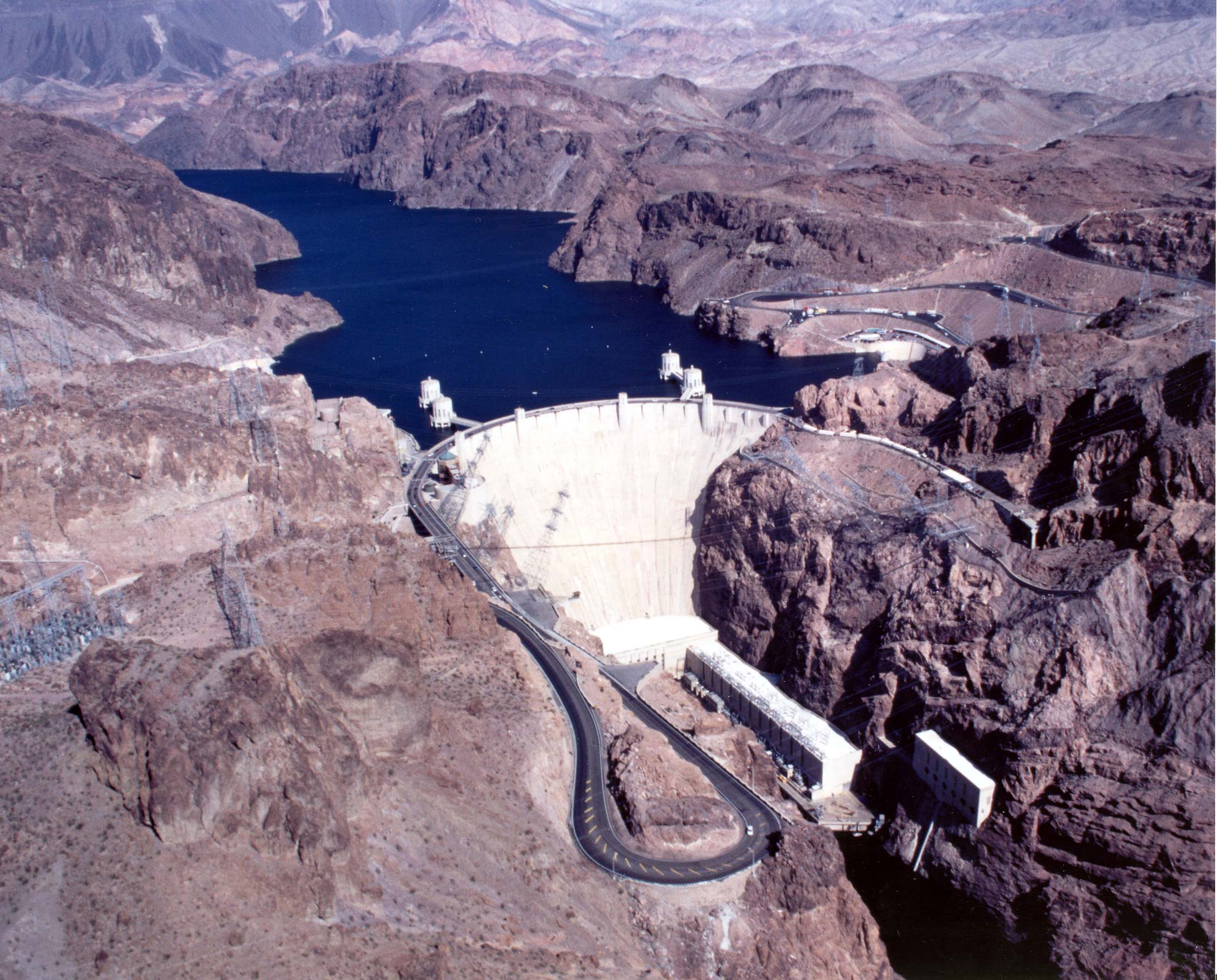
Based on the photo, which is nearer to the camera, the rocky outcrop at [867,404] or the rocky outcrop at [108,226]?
the rocky outcrop at [867,404]

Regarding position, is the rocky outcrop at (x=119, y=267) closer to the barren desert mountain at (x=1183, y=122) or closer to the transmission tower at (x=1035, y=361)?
the transmission tower at (x=1035, y=361)

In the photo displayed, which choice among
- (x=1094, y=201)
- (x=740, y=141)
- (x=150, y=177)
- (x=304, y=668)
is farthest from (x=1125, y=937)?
(x=740, y=141)

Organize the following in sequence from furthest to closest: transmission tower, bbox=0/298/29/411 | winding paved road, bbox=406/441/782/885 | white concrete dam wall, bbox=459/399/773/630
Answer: white concrete dam wall, bbox=459/399/773/630 → transmission tower, bbox=0/298/29/411 → winding paved road, bbox=406/441/782/885

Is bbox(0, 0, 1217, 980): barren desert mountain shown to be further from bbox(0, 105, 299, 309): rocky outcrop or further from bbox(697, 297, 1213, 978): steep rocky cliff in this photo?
bbox(0, 105, 299, 309): rocky outcrop

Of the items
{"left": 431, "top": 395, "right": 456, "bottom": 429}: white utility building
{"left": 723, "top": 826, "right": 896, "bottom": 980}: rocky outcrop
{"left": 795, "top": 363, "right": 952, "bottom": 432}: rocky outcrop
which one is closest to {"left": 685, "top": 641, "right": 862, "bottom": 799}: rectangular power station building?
{"left": 723, "top": 826, "right": 896, "bottom": 980}: rocky outcrop

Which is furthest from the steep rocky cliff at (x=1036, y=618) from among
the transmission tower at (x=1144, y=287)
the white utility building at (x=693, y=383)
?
the transmission tower at (x=1144, y=287)

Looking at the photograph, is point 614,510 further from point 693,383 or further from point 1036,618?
point 1036,618
